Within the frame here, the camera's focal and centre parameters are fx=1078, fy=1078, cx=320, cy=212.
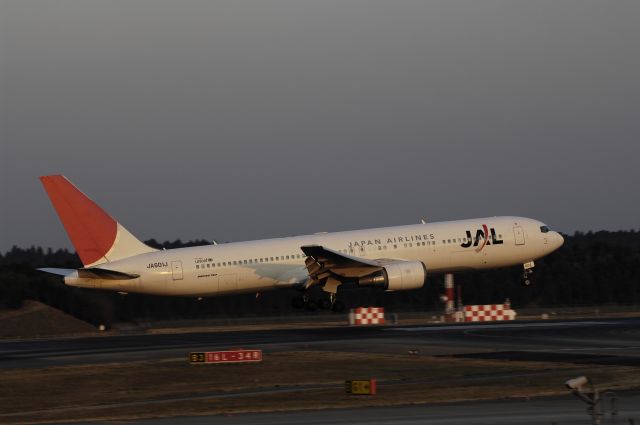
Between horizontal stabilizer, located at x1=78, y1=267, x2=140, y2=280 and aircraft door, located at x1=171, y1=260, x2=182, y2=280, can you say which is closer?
horizontal stabilizer, located at x1=78, y1=267, x2=140, y2=280

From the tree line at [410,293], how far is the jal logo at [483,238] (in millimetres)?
4530

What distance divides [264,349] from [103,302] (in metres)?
30.9

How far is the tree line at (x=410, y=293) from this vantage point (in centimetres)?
7631

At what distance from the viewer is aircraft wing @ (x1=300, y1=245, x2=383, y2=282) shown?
59.2 metres

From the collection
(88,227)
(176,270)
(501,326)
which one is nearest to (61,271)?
(88,227)

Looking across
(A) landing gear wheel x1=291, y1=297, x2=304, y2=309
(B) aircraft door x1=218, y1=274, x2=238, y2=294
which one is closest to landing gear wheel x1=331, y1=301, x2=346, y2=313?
(A) landing gear wheel x1=291, y1=297, x2=304, y2=309

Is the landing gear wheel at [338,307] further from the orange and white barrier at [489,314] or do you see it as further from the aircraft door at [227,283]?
the orange and white barrier at [489,314]

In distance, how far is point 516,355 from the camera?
42.3 metres

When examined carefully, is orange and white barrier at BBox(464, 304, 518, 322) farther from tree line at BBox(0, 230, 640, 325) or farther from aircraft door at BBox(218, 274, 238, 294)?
aircraft door at BBox(218, 274, 238, 294)

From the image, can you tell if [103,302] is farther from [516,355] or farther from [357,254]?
[516,355]

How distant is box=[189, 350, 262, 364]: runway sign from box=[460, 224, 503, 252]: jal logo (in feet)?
76.6

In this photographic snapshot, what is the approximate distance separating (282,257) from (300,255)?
109cm

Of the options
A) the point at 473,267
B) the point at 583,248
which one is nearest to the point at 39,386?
the point at 473,267

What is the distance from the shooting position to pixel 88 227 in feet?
200
